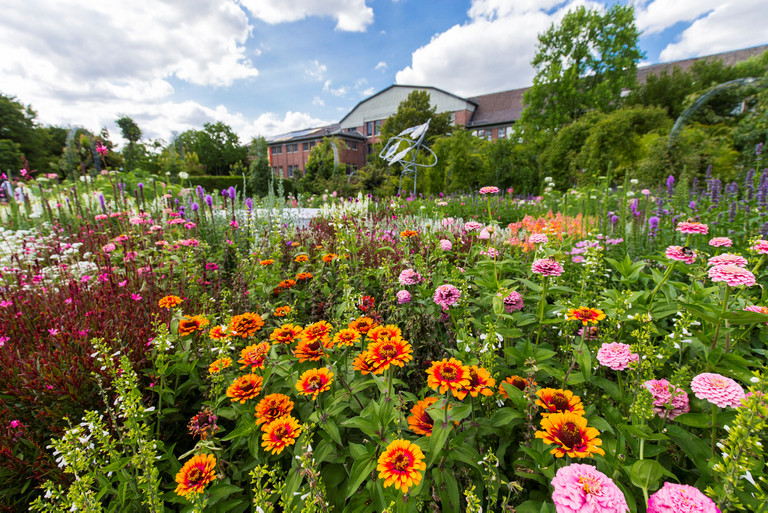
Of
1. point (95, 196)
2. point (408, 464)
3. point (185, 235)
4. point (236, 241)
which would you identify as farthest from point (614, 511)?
point (95, 196)

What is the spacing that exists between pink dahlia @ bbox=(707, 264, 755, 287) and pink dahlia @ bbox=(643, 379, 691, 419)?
47cm

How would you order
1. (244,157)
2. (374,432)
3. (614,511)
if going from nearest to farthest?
(614,511) → (374,432) → (244,157)

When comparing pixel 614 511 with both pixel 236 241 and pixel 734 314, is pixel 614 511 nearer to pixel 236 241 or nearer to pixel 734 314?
pixel 734 314

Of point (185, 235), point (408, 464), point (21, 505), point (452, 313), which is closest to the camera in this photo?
point (408, 464)

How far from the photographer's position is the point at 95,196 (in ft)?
20.3

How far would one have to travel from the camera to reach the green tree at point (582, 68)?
22734 mm

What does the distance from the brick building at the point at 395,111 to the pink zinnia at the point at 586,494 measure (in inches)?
1350

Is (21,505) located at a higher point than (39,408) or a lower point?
lower

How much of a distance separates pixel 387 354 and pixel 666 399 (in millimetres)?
952

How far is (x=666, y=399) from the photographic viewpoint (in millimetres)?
1071

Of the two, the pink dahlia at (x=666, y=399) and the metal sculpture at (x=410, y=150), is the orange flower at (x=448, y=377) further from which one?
the metal sculpture at (x=410, y=150)

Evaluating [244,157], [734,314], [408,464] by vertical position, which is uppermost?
[244,157]

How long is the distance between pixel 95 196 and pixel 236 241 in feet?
13.1

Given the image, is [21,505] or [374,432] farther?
[21,505]
